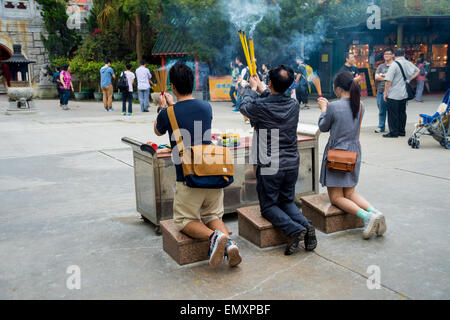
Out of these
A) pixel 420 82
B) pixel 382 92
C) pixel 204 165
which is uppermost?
pixel 420 82

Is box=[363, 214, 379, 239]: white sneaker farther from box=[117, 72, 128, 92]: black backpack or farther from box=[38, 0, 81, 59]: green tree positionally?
box=[38, 0, 81, 59]: green tree

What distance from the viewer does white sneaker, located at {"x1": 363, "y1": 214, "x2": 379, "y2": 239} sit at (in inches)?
157

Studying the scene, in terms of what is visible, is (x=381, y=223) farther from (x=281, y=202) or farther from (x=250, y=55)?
(x=250, y=55)

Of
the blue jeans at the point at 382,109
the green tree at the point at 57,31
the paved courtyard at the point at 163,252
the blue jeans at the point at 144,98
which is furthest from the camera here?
the green tree at the point at 57,31

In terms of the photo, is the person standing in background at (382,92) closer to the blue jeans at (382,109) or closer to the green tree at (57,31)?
the blue jeans at (382,109)

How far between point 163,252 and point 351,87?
2256 millimetres

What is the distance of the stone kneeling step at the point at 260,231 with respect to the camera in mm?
3938

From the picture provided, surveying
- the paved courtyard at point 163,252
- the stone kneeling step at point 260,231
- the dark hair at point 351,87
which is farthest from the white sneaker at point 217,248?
the dark hair at point 351,87

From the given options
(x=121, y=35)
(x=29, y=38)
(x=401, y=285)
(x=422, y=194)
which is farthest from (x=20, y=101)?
(x=401, y=285)

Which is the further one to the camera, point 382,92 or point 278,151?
point 382,92

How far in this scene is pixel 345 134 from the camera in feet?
13.7

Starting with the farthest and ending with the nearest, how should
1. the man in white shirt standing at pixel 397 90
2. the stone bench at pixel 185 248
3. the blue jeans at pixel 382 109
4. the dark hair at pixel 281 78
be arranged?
the blue jeans at pixel 382 109 → the man in white shirt standing at pixel 397 90 → the dark hair at pixel 281 78 → the stone bench at pixel 185 248

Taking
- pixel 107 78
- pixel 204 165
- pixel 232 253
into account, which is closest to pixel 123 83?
pixel 107 78

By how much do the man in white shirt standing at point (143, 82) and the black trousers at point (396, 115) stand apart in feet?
25.2
